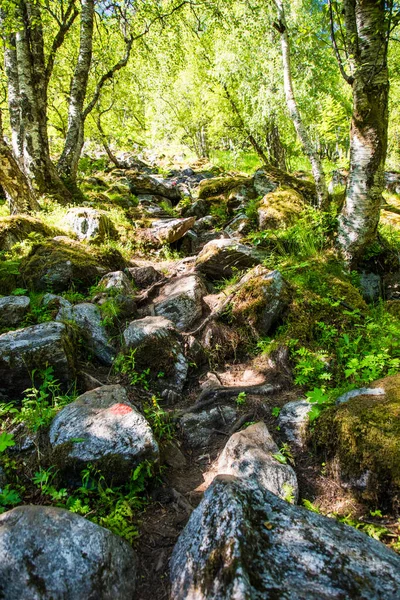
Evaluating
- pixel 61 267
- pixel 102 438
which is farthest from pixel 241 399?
pixel 61 267

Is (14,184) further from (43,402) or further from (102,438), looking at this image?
(102,438)

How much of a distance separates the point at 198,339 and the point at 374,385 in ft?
8.47

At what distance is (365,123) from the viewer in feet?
18.3

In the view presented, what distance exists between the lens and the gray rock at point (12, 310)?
4.74 metres

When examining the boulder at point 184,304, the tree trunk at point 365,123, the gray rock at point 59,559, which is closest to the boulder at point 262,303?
the boulder at point 184,304

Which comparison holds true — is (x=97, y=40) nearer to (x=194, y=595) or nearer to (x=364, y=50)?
(x=364, y=50)

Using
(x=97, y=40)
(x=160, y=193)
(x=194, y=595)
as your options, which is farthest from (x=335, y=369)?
(x=97, y=40)

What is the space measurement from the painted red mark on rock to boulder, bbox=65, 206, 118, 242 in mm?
5209

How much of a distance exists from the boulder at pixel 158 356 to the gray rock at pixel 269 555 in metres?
2.29

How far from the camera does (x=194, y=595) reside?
5.86 feet

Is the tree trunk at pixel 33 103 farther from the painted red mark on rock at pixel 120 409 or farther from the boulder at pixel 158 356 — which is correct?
the painted red mark on rock at pixel 120 409

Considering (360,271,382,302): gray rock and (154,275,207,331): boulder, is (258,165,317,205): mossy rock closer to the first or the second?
(360,271,382,302): gray rock

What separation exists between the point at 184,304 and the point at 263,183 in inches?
261

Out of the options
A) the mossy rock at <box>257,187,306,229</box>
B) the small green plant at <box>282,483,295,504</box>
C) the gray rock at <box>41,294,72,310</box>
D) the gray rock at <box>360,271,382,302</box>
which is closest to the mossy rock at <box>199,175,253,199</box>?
the mossy rock at <box>257,187,306,229</box>
